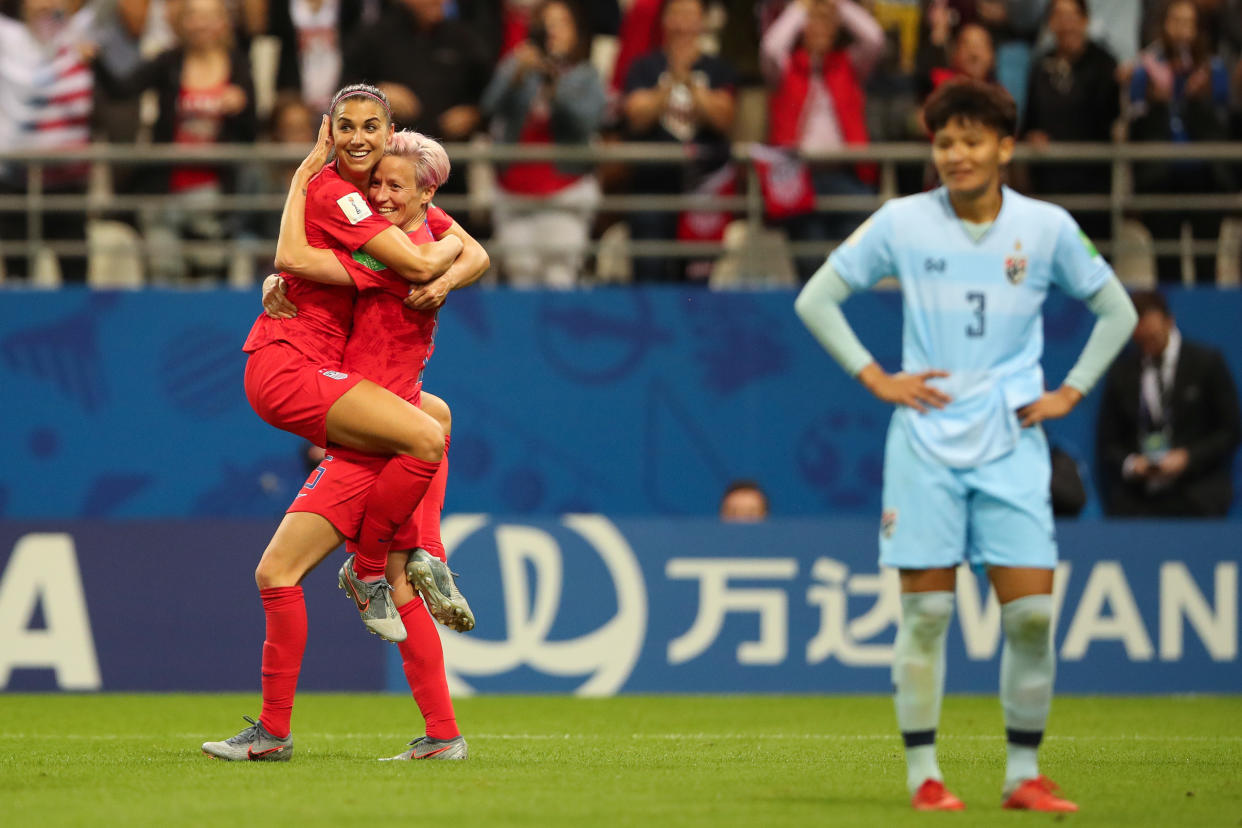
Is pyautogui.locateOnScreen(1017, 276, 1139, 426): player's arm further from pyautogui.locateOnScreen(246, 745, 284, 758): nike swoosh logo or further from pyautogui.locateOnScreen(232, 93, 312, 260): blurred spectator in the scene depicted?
pyautogui.locateOnScreen(232, 93, 312, 260): blurred spectator

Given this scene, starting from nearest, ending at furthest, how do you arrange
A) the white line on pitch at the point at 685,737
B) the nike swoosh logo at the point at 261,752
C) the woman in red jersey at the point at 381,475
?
the woman in red jersey at the point at 381,475, the nike swoosh logo at the point at 261,752, the white line on pitch at the point at 685,737

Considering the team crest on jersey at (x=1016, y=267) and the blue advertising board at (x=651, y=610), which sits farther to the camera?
the blue advertising board at (x=651, y=610)

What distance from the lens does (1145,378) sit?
12125 millimetres

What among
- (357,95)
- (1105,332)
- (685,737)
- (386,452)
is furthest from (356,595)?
(1105,332)

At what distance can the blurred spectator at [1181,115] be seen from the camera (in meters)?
12.4

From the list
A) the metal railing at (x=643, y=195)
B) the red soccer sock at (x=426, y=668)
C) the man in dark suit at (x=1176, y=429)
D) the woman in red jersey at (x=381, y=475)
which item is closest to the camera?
the woman in red jersey at (x=381, y=475)

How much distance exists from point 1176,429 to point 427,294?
6901mm

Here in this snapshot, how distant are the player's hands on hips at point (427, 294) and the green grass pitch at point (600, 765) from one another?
1679 millimetres

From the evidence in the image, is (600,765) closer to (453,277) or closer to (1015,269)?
(453,277)

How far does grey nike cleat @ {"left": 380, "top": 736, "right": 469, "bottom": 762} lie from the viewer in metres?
7.06

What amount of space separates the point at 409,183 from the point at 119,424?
6635 mm

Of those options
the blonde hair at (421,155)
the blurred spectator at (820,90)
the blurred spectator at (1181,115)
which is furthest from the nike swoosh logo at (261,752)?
the blurred spectator at (1181,115)

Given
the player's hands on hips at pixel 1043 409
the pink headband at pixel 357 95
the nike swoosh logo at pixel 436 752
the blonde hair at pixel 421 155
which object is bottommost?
the nike swoosh logo at pixel 436 752

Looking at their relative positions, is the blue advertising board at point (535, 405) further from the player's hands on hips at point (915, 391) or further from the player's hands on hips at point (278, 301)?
the player's hands on hips at point (915, 391)
